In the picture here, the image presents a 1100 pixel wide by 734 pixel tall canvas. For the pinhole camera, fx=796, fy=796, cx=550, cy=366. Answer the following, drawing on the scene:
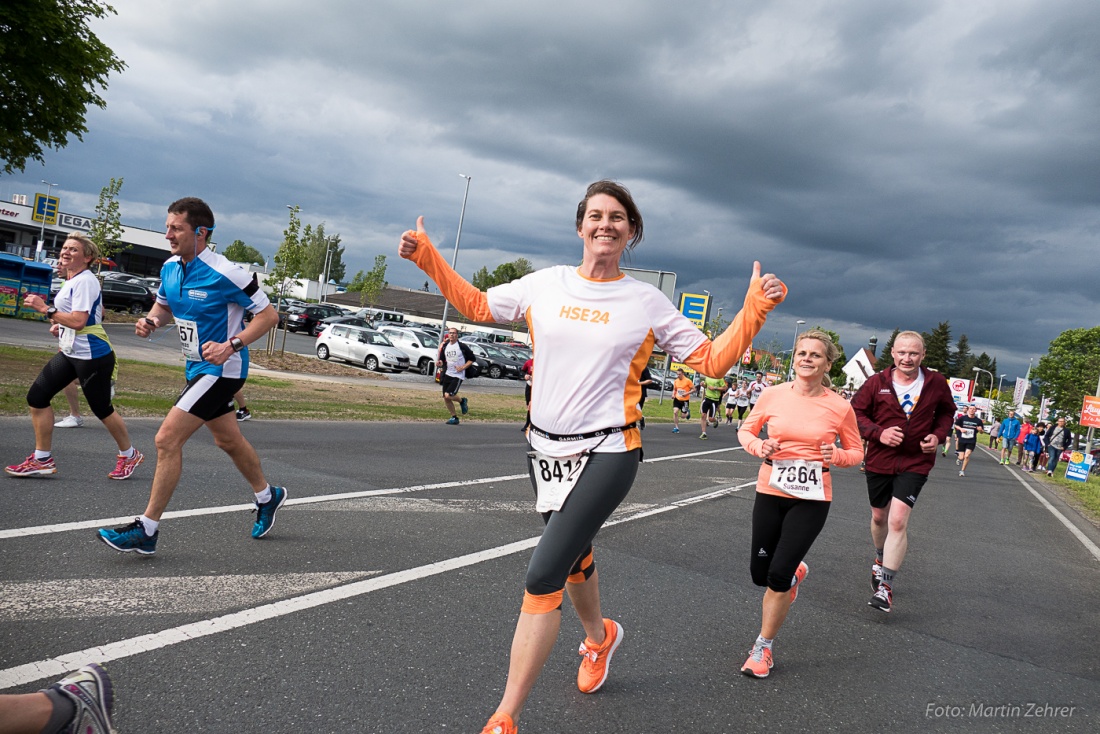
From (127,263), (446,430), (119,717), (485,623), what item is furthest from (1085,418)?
(127,263)

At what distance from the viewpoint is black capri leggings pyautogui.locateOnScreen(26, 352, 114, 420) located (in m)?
6.36

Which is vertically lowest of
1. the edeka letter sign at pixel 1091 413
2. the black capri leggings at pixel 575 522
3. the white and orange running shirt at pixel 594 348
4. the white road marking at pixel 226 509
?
the white road marking at pixel 226 509

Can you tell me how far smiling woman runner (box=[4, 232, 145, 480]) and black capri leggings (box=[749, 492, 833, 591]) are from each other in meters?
5.39

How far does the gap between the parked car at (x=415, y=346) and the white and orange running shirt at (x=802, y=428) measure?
29320 mm

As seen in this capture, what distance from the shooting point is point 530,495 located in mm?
8438

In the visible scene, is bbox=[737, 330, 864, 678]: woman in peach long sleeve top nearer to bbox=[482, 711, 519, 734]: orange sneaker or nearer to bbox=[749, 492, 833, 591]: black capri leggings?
bbox=[749, 492, 833, 591]: black capri leggings

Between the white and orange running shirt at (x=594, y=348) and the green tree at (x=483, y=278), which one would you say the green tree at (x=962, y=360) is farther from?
the white and orange running shirt at (x=594, y=348)

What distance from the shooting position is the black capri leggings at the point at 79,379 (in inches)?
251

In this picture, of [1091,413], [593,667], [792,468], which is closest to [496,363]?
[1091,413]

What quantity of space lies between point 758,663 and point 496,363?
3592cm

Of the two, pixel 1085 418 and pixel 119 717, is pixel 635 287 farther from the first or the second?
pixel 1085 418

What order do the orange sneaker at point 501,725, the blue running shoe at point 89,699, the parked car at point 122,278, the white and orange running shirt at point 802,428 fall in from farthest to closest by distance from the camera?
the parked car at point 122,278 → the white and orange running shirt at point 802,428 → the orange sneaker at point 501,725 → the blue running shoe at point 89,699

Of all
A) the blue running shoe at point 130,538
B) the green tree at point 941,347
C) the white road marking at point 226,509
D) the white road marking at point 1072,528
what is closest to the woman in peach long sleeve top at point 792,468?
the blue running shoe at point 130,538

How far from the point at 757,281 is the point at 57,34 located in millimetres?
17391
